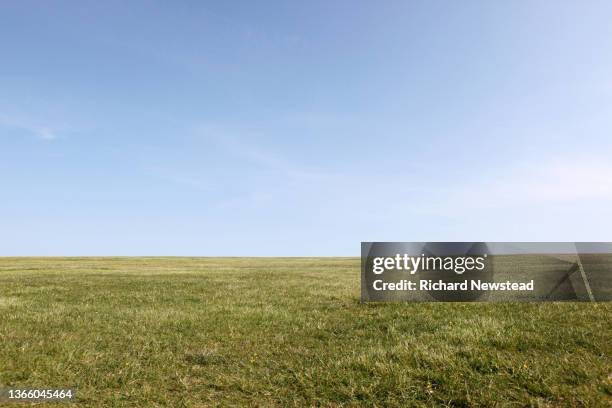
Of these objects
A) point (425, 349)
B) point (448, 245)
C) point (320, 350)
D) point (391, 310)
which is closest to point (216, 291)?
point (391, 310)

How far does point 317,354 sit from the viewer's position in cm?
1073

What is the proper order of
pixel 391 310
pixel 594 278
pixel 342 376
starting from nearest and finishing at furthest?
1. pixel 342 376
2. pixel 391 310
3. pixel 594 278

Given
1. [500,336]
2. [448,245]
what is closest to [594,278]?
[448,245]

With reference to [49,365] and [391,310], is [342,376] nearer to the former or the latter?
[49,365]

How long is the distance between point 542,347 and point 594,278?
14.7 metres

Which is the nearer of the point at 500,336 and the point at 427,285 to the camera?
the point at 500,336

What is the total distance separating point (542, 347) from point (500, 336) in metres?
1.13

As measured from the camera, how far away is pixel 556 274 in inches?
808

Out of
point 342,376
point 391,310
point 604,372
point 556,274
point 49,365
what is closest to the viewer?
point 604,372

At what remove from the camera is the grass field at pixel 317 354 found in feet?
26.4

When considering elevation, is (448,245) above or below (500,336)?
above

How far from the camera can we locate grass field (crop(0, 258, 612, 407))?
805 cm

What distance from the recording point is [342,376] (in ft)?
29.2

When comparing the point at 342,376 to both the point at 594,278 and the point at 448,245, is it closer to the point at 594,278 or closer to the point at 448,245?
the point at 448,245
